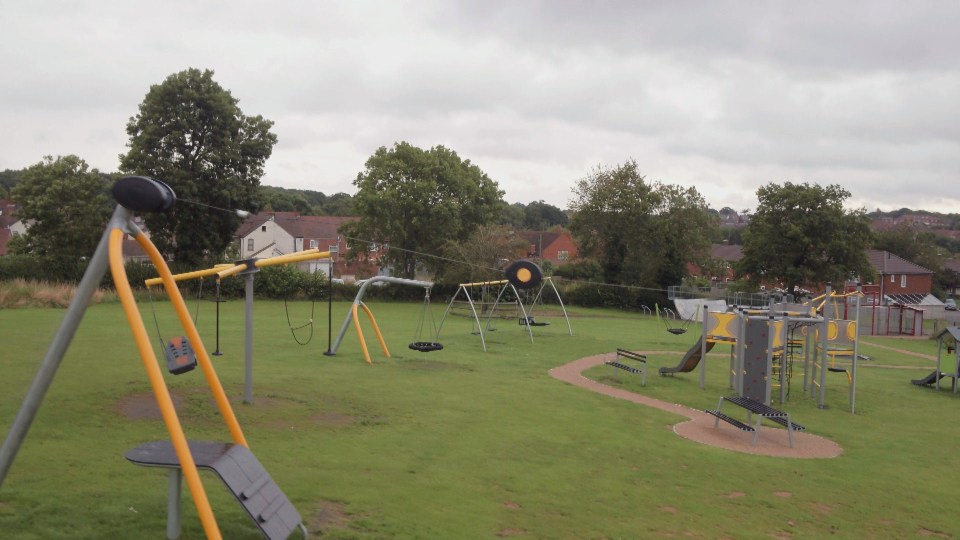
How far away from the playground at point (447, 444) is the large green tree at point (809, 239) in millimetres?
29427

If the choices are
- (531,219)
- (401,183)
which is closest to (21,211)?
(401,183)

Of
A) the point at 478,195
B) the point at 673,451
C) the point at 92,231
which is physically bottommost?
the point at 673,451

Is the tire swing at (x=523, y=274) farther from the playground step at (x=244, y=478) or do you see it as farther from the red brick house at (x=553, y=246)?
the red brick house at (x=553, y=246)

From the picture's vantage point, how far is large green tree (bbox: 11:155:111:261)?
46.1 m

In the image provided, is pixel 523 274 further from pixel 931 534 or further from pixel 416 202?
pixel 416 202

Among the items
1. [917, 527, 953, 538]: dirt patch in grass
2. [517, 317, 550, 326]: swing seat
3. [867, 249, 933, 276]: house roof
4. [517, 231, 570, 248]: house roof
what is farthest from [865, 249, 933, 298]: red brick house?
[917, 527, 953, 538]: dirt patch in grass

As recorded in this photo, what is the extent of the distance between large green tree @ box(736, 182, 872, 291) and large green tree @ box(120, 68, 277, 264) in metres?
33.9

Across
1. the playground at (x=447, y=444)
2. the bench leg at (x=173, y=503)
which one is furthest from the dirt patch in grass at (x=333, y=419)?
the bench leg at (x=173, y=503)

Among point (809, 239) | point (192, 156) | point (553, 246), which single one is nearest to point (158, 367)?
point (192, 156)

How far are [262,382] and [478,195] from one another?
35.9 m

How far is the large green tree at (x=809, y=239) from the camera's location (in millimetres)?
50219

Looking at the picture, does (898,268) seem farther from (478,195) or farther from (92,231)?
(92,231)

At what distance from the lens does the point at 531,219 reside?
142 metres

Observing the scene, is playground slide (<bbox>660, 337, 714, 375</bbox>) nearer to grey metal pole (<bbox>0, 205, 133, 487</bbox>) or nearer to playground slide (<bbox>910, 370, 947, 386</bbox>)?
playground slide (<bbox>910, 370, 947, 386</bbox>)
